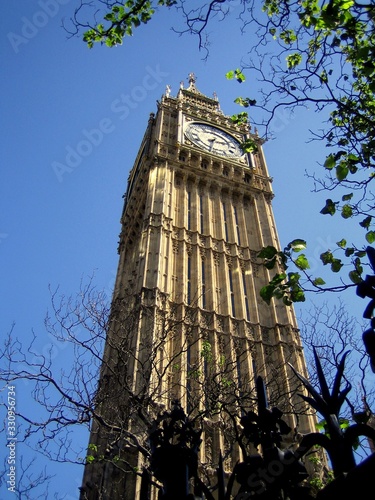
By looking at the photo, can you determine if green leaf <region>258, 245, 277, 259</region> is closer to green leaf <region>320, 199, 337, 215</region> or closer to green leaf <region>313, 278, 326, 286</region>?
green leaf <region>313, 278, 326, 286</region>

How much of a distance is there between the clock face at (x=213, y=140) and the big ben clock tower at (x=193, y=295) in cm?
14

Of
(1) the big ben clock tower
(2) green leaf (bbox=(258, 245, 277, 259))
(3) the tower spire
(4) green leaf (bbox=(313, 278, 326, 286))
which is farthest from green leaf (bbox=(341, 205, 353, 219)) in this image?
(3) the tower spire

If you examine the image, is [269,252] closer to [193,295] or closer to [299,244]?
[299,244]

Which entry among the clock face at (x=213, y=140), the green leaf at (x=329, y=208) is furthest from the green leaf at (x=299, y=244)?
the clock face at (x=213, y=140)

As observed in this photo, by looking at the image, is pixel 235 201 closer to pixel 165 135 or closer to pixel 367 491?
pixel 165 135

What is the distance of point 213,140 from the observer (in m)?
39.0

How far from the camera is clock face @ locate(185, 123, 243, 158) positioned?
37875 mm

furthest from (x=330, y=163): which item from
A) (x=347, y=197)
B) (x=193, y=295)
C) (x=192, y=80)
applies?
(x=192, y=80)

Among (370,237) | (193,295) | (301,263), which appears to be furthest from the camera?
(193,295)

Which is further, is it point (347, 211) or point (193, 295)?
point (193, 295)

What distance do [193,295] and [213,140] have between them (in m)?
18.9

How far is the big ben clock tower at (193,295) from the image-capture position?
15016 mm

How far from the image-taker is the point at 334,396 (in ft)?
7.39

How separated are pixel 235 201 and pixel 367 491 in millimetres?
33448
